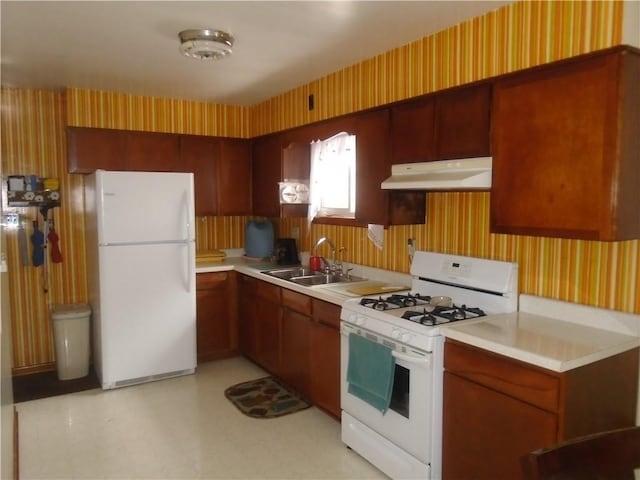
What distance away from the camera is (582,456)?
1.14 metres

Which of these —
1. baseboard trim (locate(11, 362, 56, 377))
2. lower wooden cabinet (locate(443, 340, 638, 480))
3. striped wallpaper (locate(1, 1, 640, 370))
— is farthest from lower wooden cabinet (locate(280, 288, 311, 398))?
baseboard trim (locate(11, 362, 56, 377))

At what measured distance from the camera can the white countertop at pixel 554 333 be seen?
184 centimetres

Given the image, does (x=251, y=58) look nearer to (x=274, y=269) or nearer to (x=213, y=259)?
(x=274, y=269)

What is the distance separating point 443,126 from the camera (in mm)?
2506

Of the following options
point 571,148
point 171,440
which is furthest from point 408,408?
point 171,440

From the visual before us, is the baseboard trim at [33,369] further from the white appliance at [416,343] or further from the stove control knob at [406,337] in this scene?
the stove control knob at [406,337]

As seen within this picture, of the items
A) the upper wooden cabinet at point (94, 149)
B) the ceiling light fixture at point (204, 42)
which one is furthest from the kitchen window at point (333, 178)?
the upper wooden cabinet at point (94, 149)

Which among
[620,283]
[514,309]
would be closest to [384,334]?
[514,309]

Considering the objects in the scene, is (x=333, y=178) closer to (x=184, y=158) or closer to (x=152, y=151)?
(x=184, y=158)

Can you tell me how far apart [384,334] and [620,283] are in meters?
1.07

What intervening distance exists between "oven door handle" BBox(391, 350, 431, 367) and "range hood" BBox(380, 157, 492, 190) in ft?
2.71

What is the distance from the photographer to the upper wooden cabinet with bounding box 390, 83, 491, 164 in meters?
2.33

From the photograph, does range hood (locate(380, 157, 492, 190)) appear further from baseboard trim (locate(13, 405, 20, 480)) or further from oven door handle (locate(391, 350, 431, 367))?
baseboard trim (locate(13, 405, 20, 480))

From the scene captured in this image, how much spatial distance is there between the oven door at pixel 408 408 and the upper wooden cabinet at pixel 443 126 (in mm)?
1001
